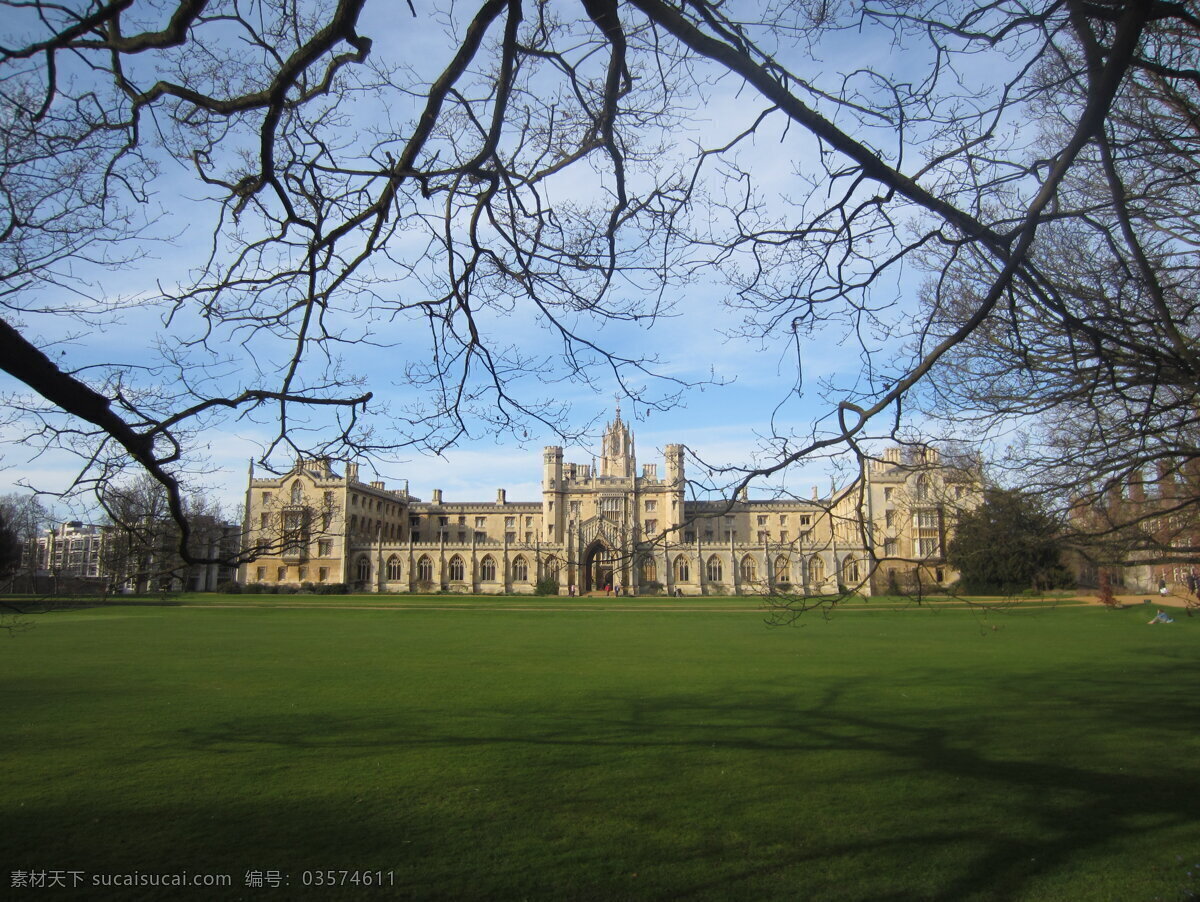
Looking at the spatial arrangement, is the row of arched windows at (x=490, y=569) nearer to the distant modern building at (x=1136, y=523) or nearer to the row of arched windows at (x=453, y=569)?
the row of arched windows at (x=453, y=569)

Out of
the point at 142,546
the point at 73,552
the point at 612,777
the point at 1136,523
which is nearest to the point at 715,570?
the point at 73,552

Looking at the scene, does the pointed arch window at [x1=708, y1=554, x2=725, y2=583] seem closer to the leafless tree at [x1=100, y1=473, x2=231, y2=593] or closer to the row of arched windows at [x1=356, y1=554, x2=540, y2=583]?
the row of arched windows at [x1=356, y1=554, x2=540, y2=583]

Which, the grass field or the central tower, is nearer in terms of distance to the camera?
the grass field

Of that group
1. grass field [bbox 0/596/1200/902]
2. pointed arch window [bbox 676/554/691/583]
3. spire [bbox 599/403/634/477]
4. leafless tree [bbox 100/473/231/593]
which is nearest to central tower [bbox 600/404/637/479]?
spire [bbox 599/403/634/477]

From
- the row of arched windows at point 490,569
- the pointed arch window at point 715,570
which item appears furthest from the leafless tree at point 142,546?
the pointed arch window at point 715,570

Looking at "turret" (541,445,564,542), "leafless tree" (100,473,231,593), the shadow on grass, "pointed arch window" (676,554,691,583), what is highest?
"turret" (541,445,564,542)

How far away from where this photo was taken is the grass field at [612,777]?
211 inches

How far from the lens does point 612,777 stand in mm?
7496

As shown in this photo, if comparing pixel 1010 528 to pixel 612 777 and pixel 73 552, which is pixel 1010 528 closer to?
pixel 612 777

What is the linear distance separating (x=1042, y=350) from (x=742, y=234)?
4.62 m

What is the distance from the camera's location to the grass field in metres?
5.36

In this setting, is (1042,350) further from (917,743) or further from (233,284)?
(233,284)

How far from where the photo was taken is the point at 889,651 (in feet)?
59.3

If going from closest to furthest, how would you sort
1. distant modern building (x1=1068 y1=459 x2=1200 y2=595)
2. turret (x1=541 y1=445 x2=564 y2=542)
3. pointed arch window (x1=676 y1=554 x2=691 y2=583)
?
distant modern building (x1=1068 y1=459 x2=1200 y2=595), pointed arch window (x1=676 y1=554 x2=691 y2=583), turret (x1=541 y1=445 x2=564 y2=542)
